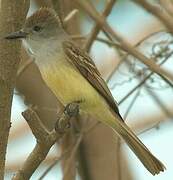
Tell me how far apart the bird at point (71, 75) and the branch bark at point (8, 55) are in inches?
5.7

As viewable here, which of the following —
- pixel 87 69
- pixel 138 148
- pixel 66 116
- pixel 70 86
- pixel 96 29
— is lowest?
pixel 138 148

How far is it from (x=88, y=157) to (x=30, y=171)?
176 cm

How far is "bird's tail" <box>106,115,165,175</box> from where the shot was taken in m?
3.13

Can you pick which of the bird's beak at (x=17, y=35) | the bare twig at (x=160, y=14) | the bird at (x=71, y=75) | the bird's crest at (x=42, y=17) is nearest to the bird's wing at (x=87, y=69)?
the bird at (x=71, y=75)

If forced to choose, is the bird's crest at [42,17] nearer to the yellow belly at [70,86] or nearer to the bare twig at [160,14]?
the yellow belly at [70,86]

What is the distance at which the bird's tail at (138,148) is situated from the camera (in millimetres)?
3133

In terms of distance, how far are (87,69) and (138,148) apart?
1.73 ft

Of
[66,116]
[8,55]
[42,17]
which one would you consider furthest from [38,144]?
[42,17]

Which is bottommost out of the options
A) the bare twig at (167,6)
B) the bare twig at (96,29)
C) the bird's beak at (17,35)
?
the bare twig at (167,6)

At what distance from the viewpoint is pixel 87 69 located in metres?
3.55

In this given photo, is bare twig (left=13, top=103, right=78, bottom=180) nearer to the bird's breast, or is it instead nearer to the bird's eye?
the bird's breast

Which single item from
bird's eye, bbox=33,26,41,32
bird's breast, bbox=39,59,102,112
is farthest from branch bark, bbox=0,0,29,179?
bird's eye, bbox=33,26,41,32

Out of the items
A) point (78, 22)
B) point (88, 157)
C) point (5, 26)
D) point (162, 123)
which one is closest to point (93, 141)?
point (88, 157)

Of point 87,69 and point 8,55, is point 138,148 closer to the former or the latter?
point 87,69
